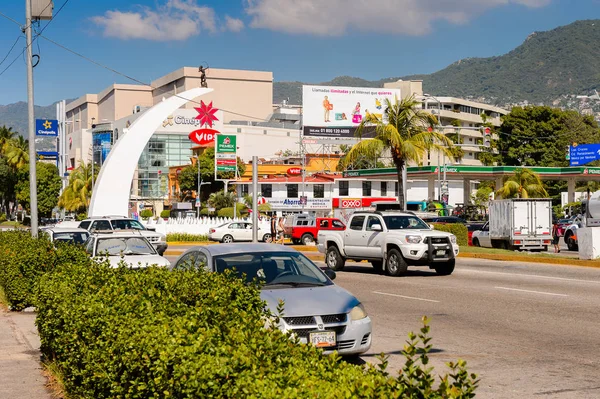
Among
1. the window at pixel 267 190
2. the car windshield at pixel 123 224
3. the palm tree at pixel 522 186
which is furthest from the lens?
the window at pixel 267 190

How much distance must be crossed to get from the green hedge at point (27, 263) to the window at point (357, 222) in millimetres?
11255

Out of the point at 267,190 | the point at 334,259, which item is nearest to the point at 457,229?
the point at 334,259

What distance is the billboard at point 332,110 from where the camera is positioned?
78.1 meters

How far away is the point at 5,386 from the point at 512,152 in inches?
4178

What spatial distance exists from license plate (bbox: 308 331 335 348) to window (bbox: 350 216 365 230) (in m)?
15.9

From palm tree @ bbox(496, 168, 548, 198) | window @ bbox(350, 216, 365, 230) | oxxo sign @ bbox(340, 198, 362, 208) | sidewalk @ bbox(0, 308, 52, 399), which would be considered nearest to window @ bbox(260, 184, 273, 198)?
Answer: oxxo sign @ bbox(340, 198, 362, 208)

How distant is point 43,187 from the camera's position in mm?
109500

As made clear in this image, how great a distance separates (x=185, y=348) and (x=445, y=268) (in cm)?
2020

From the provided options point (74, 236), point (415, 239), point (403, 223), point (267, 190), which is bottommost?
point (415, 239)

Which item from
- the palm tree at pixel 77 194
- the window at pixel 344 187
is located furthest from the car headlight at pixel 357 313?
the palm tree at pixel 77 194

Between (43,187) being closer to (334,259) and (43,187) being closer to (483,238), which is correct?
(483,238)

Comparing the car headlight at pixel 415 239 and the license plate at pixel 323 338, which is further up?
the car headlight at pixel 415 239

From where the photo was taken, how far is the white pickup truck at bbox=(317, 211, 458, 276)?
23.5 metres

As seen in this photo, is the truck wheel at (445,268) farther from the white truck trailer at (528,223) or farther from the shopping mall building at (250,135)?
the shopping mall building at (250,135)
